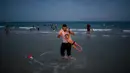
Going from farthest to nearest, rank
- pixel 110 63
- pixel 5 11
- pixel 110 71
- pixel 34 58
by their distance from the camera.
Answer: pixel 5 11 < pixel 34 58 < pixel 110 63 < pixel 110 71

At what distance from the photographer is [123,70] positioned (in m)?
4.28

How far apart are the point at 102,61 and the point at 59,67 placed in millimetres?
1283

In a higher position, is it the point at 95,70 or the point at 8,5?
the point at 8,5

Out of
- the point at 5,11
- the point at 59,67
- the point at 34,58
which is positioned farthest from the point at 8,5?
Answer: the point at 59,67

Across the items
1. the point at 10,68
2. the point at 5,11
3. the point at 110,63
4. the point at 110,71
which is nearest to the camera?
the point at 110,71

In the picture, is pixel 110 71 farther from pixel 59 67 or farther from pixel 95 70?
pixel 59 67

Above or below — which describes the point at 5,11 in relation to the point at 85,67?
above

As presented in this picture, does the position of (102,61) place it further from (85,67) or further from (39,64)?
(39,64)

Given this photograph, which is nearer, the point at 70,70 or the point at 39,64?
the point at 70,70

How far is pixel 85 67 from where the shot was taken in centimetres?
467

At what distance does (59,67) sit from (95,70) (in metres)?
0.92

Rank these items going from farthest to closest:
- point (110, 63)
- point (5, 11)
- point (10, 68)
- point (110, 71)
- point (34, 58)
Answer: point (5, 11) → point (34, 58) → point (110, 63) → point (10, 68) → point (110, 71)

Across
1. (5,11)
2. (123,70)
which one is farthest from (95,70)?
(5,11)

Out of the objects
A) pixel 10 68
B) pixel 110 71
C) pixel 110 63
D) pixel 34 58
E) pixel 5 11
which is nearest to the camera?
pixel 110 71
